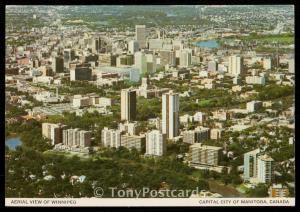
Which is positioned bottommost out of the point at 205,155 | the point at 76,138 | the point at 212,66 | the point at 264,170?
Answer: the point at 264,170

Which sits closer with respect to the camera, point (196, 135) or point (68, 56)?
point (196, 135)

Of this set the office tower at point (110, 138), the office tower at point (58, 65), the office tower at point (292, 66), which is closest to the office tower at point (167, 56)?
the office tower at point (110, 138)

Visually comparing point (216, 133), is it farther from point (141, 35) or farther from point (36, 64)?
point (36, 64)

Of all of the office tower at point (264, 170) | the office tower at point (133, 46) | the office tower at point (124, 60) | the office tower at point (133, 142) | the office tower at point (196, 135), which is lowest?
the office tower at point (264, 170)

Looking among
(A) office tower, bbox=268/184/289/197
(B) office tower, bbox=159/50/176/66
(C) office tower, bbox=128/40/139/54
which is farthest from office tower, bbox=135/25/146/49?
(A) office tower, bbox=268/184/289/197

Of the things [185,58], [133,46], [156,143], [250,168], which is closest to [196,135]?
[156,143]

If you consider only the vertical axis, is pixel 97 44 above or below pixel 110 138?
above

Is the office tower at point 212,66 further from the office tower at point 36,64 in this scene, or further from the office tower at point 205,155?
the office tower at point 36,64

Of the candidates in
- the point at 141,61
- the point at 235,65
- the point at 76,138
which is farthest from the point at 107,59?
the point at 235,65
